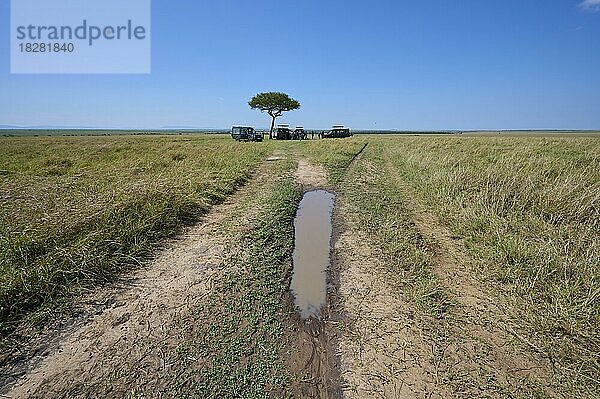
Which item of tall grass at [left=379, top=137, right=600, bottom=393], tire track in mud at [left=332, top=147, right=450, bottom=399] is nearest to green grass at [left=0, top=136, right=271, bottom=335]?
tire track in mud at [left=332, top=147, right=450, bottom=399]

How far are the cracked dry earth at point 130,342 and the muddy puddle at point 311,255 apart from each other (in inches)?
48.8

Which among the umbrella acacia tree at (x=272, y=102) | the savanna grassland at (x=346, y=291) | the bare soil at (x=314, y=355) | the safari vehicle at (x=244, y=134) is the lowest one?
the bare soil at (x=314, y=355)

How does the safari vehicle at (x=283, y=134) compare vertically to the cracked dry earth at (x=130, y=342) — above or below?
above

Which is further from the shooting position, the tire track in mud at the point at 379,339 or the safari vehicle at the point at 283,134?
the safari vehicle at the point at 283,134

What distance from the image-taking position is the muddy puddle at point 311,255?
4348 mm

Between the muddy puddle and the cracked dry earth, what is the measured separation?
4.07 feet

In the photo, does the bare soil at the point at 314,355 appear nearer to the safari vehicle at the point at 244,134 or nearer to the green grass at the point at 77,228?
the green grass at the point at 77,228

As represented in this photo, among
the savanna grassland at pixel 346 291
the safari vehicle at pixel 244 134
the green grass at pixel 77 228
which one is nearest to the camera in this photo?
the savanna grassland at pixel 346 291

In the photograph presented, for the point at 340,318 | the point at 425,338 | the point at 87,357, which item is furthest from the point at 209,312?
the point at 425,338

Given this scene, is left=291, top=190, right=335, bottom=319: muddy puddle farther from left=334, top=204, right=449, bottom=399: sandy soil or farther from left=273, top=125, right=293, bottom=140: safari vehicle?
left=273, top=125, right=293, bottom=140: safari vehicle

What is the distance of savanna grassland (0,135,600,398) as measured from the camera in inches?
113

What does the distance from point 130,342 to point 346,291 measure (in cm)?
255

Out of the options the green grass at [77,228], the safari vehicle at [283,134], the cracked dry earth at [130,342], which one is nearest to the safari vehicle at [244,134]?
the safari vehicle at [283,134]

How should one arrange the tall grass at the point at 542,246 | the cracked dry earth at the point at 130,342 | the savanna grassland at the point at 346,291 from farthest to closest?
the tall grass at the point at 542,246 → the savanna grassland at the point at 346,291 → the cracked dry earth at the point at 130,342
